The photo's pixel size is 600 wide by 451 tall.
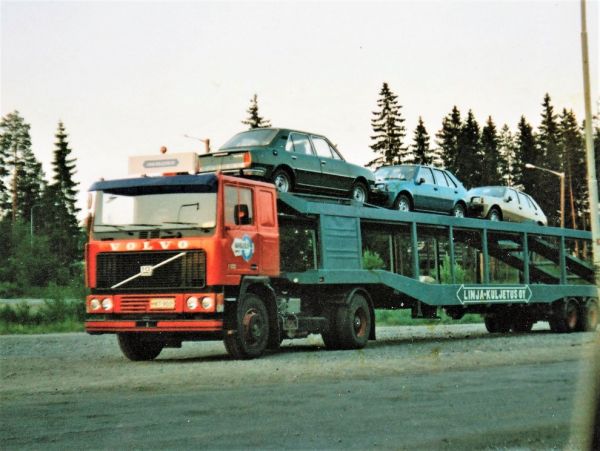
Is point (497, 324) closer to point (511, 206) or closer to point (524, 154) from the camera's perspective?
point (511, 206)

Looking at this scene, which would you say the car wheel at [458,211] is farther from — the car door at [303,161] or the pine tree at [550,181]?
the pine tree at [550,181]

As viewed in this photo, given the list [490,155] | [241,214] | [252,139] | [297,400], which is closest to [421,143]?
[490,155]

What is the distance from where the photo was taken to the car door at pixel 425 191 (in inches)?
808

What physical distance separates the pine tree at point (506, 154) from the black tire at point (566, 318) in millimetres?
86604

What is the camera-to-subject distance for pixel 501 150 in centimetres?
11869

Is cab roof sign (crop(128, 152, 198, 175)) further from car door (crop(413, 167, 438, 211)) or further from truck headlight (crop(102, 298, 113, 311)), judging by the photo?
car door (crop(413, 167, 438, 211))

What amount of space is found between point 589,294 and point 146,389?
16772 mm

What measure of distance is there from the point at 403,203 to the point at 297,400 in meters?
10.8

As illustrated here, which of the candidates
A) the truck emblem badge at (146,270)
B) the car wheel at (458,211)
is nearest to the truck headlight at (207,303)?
the truck emblem badge at (146,270)

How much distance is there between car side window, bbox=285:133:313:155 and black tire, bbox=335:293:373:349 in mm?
2732

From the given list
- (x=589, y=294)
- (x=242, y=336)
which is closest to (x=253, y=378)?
(x=242, y=336)

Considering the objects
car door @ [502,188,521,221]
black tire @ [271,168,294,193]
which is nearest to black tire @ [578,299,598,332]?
car door @ [502,188,521,221]

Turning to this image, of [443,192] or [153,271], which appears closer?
[153,271]

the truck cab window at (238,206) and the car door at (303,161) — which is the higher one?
the car door at (303,161)
